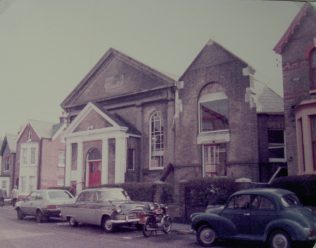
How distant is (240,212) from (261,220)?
545mm

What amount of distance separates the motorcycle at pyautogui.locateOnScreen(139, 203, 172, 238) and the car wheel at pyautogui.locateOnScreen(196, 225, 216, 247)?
1.38 m

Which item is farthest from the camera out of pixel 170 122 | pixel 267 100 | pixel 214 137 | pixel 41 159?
pixel 41 159

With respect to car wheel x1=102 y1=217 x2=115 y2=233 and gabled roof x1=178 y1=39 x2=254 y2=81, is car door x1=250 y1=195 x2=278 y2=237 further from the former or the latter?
gabled roof x1=178 y1=39 x2=254 y2=81

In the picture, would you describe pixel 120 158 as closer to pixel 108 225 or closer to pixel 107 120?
pixel 107 120

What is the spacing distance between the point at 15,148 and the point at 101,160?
17.8ft

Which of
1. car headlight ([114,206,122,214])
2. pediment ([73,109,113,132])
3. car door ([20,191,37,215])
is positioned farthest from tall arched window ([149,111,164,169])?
car headlight ([114,206,122,214])

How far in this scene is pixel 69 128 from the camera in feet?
68.5

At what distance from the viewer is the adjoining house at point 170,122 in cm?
1509

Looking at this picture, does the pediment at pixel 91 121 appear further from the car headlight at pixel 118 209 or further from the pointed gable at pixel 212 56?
the car headlight at pixel 118 209

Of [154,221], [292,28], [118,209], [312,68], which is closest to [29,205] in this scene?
[118,209]

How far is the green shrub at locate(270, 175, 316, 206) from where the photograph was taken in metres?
10.8

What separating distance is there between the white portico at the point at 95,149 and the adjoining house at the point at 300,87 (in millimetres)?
8314

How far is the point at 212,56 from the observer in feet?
53.1

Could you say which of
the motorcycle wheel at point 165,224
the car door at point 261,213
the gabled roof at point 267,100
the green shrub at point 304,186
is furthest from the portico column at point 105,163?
the car door at point 261,213
